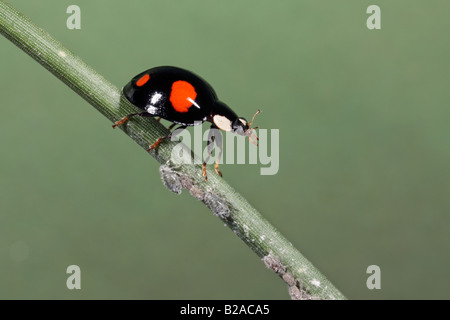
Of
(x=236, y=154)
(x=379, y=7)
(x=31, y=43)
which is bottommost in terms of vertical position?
(x=31, y=43)

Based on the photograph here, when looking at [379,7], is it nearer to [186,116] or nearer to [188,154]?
[186,116]

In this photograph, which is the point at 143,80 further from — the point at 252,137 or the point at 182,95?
the point at 252,137

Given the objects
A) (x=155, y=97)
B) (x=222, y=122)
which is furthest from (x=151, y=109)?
(x=222, y=122)

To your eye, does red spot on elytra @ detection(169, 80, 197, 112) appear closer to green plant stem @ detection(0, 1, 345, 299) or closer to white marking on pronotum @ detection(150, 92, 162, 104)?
white marking on pronotum @ detection(150, 92, 162, 104)

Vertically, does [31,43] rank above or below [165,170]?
above

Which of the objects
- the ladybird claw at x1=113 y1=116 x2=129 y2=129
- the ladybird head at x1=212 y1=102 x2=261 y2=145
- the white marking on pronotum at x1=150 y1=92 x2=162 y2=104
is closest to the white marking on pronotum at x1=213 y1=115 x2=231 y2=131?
the ladybird head at x1=212 y1=102 x2=261 y2=145

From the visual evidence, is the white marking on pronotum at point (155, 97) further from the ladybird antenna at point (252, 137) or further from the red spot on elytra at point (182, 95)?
Result: the ladybird antenna at point (252, 137)

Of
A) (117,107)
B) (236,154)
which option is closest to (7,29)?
(117,107)
